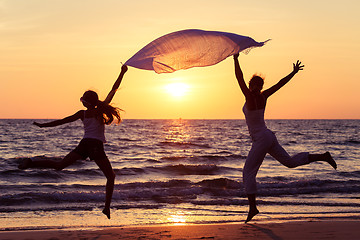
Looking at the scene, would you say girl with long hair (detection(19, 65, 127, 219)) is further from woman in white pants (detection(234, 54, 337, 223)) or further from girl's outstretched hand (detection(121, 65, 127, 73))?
woman in white pants (detection(234, 54, 337, 223))

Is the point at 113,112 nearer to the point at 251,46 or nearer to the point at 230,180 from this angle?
the point at 251,46

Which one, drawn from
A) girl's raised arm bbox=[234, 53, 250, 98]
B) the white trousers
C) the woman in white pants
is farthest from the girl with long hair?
the white trousers

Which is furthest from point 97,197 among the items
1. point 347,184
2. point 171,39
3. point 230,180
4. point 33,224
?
point 347,184

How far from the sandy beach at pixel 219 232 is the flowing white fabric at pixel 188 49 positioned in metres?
2.89

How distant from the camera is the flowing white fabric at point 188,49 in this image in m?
7.61

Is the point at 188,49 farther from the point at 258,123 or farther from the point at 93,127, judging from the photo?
the point at 93,127

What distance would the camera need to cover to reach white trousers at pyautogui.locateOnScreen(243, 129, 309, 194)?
7.29 metres

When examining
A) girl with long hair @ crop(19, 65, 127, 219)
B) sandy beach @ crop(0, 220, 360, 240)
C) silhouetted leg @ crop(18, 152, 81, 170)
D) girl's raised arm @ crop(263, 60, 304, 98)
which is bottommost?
sandy beach @ crop(0, 220, 360, 240)

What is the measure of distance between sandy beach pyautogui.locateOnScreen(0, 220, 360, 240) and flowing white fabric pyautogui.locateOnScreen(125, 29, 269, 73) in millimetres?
2895

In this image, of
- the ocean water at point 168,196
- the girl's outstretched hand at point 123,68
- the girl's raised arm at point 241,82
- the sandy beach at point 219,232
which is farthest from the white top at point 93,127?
the ocean water at point 168,196

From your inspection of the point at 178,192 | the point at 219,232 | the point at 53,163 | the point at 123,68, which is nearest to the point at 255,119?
the point at 219,232

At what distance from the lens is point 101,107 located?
7180 millimetres

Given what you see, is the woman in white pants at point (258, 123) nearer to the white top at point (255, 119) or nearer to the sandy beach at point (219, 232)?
the white top at point (255, 119)

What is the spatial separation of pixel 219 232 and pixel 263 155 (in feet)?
5.11
